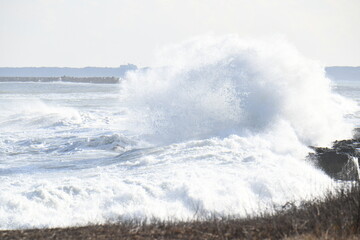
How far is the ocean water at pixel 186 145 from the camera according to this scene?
12.5 meters

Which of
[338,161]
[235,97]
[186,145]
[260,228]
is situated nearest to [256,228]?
[260,228]

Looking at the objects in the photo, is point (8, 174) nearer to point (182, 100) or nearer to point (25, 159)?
point (25, 159)

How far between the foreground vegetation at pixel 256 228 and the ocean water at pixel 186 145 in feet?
2.78

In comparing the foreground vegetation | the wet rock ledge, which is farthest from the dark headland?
the wet rock ledge

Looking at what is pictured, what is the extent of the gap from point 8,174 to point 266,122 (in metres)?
10.5

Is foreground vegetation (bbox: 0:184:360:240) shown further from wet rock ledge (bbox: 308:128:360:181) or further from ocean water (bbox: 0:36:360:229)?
wet rock ledge (bbox: 308:128:360:181)

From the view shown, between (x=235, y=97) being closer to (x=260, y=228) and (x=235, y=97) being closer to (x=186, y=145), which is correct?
(x=186, y=145)

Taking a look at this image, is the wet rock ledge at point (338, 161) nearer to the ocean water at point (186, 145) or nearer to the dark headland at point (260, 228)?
the ocean water at point (186, 145)

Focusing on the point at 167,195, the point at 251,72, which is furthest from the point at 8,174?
the point at 251,72

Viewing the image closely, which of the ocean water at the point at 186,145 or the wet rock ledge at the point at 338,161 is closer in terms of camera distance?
the ocean water at the point at 186,145

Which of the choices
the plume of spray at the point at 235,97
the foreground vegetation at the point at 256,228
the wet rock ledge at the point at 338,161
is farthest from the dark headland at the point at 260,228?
the plume of spray at the point at 235,97

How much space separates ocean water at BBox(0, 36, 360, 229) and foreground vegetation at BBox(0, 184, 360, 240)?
2.78ft

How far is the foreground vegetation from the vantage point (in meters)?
7.66

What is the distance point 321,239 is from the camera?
277 inches
